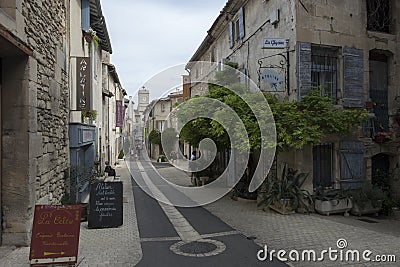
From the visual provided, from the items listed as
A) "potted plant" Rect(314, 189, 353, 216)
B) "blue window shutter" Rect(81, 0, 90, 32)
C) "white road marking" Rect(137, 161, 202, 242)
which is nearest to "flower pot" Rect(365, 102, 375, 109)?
"potted plant" Rect(314, 189, 353, 216)

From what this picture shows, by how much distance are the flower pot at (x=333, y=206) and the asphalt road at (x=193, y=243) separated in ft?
9.39

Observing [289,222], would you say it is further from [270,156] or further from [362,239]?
[270,156]

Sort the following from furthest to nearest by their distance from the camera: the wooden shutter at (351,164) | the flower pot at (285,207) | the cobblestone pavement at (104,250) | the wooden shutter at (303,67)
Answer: the wooden shutter at (351,164)
the wooden shutter at (303,67)
the flower pot at (285,207)
the cobblestone pavement at (104,250)

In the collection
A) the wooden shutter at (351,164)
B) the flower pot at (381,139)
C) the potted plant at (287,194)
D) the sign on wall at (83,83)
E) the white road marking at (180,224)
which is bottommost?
the white road marking at (180,224)

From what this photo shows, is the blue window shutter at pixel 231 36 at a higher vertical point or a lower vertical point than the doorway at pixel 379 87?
higher

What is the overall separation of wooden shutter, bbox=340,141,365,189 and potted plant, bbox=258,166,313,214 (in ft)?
4.53

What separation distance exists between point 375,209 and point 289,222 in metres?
3.19

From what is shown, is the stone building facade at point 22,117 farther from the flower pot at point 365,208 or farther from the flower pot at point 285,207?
the flower pot at point 365,208

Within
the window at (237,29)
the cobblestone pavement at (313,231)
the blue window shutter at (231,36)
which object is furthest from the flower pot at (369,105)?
the blue window shutter at (231,36)

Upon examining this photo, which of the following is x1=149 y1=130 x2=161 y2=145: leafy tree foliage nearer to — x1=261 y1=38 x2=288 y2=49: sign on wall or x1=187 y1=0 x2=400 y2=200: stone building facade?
x1=187 y1=0 x2=400 y2=200: stone building facade

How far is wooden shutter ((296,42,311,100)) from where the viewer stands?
964 cm

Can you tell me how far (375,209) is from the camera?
962cm

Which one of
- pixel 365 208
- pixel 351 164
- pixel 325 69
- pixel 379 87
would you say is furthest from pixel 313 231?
pixel 379 87

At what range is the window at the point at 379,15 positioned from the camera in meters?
11.0
